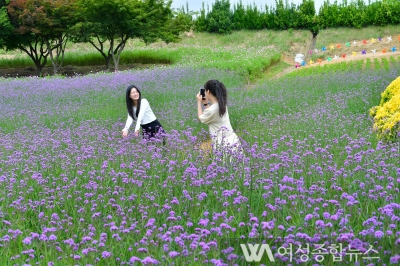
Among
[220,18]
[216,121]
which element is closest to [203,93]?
Result: [216,121]

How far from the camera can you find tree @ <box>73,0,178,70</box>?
1067 inches

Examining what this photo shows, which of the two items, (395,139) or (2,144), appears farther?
(2,144)

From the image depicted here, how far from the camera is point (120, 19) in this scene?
27828 millimetres

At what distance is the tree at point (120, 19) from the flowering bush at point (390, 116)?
19.9m

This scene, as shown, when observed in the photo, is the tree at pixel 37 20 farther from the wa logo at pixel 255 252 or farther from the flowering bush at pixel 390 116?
the wa logo at pixel 255 252

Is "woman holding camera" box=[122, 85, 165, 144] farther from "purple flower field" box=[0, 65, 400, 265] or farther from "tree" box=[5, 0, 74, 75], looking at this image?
"tree" box=[5, 0, 74, 75]

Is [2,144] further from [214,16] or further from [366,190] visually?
[214,16]

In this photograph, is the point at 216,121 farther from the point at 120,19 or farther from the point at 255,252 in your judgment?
the point at 120,19

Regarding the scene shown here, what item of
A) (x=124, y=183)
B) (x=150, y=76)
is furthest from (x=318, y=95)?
(x=124, y=183)

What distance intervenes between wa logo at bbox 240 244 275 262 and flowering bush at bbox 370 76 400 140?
3.71m

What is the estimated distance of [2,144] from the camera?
713 cm

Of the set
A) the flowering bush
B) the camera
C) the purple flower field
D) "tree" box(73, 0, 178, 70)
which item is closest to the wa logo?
the purple flower field

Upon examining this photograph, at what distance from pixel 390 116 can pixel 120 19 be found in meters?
22.4

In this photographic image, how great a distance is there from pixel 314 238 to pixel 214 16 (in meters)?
37.5
